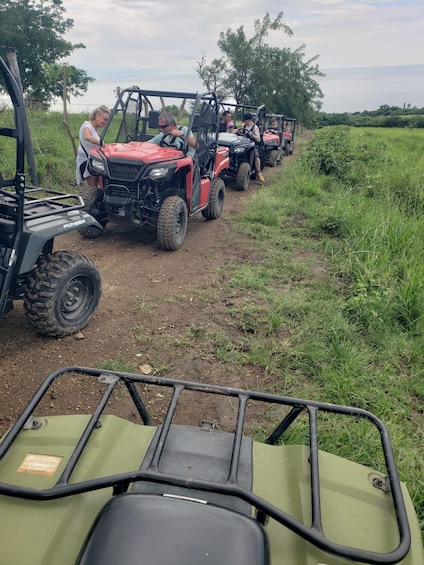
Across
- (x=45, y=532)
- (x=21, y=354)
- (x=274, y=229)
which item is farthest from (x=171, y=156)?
(x=45, y=532)

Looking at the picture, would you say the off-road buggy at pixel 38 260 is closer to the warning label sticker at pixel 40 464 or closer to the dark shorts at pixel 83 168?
the warning label sticker at pixel 40 464

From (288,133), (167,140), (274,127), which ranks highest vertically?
(274,127)

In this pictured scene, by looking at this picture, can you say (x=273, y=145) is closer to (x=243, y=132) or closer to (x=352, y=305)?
(x=243, y=132)

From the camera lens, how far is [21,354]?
3.12m

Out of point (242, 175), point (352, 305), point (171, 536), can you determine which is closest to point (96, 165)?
point (352, 305)

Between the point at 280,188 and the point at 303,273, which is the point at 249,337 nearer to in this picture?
the point at 303,273

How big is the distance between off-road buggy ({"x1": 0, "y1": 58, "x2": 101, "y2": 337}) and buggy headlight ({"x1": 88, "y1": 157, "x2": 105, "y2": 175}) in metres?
1.73

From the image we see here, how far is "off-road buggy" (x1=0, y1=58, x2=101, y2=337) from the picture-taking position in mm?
2629

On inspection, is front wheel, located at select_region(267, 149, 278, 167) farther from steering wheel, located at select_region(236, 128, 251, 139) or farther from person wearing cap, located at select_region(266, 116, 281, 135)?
steering wheel, located at select_region(236, 128, 251, 139)

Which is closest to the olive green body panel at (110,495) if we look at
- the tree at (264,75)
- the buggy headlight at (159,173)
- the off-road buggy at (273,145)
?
the buggy headlight at (159,173)

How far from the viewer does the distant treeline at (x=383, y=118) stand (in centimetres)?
3653

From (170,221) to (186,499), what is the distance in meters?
4.25

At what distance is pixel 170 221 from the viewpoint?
5.07 metres

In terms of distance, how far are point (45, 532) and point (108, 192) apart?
4.42 m
